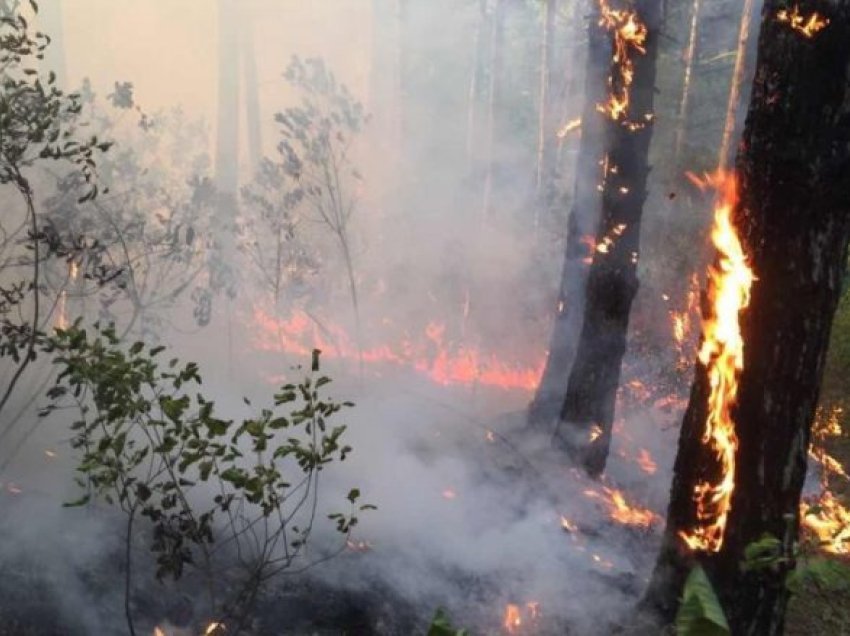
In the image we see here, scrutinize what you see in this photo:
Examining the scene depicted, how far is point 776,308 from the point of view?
4.08 m

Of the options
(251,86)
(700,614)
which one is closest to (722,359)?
(700,614)

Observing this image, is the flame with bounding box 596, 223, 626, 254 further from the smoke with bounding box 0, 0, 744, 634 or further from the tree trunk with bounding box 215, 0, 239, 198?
the tree trunk with bounding box 215, 0, 239, 198

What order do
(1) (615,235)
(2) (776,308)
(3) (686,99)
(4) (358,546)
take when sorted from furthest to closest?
1. (3) (686,99)
2. (1) (615,235)
3. (4) (358,546)
4. (2) (776,308)

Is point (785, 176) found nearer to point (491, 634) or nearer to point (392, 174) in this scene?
point (491, 634)

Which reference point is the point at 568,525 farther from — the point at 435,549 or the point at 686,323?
the point at 686,323

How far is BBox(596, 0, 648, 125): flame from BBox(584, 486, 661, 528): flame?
13.8 ft

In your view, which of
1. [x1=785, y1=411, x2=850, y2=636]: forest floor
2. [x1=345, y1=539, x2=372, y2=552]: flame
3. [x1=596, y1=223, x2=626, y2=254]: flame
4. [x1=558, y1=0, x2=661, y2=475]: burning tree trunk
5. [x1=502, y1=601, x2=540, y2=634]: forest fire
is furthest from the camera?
[x1=596, y1=223, x2=626, y2=254]: flame

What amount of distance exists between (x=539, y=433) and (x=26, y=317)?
727cm

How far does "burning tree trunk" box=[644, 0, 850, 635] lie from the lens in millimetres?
3898

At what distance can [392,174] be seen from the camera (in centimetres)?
2197

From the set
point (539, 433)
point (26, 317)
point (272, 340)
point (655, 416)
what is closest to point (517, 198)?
point (272, 340)

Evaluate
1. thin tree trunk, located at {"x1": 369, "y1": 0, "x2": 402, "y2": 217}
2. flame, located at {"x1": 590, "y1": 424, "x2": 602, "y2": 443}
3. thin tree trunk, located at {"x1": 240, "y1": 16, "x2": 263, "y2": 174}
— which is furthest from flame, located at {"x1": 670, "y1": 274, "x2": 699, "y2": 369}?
thin tree trunk, located at {"x1": 240, "y1": 16, "x2": 263, "y2": 174}

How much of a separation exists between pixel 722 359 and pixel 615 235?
4.21 metres

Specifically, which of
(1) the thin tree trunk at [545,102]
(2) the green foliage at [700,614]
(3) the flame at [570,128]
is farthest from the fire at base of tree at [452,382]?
(3) the flame at [570,128]
